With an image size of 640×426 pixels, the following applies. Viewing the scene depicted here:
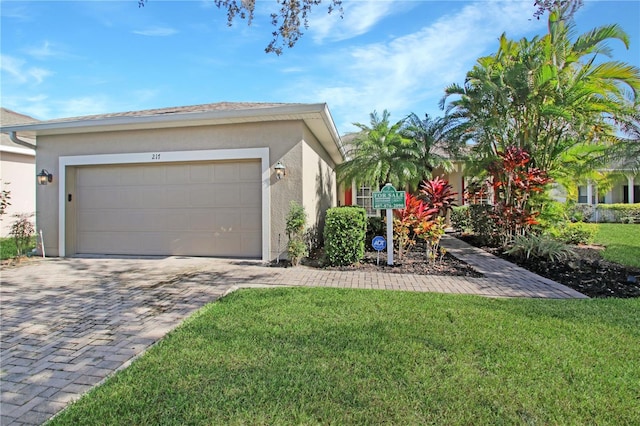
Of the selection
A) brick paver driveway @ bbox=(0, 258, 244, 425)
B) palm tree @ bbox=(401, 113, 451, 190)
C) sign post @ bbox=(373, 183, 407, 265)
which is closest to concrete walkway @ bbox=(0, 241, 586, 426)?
brick paver driveway @ bbox=(0, 258, 244, 425)

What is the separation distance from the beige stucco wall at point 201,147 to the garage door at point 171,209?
453 mm

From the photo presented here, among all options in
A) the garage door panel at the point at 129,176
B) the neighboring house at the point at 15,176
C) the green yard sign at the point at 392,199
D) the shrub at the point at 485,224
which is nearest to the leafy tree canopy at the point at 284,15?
the green yard sign at the point at 392,199

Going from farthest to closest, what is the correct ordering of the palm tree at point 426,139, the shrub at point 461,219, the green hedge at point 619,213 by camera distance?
1. the green hedge at point 619,213
2. the shrub at point 461,219
3. the palm tree at point 426,139

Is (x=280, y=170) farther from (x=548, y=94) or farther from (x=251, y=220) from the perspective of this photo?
(x=548, y=94)

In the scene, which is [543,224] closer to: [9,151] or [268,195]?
[268,195]

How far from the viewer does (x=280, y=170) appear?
7305 millimetres

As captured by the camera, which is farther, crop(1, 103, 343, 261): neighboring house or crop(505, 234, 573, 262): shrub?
crop(1, 103, 343, 261): neighboring house

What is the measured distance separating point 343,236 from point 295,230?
3.38 ft

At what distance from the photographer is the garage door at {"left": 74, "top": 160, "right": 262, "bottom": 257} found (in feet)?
26.1

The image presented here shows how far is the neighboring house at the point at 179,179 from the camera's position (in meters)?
7.48

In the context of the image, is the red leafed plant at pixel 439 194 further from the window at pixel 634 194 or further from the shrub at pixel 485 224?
the window at pixel 634 194

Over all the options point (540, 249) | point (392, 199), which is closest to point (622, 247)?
Result: point (540, 249)

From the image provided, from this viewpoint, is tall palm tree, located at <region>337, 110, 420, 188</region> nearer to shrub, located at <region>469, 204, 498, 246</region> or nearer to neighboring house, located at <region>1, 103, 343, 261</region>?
neighboring house, located at <region>1, 103, 343, 261</region>

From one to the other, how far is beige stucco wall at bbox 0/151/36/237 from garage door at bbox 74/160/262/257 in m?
6.00
